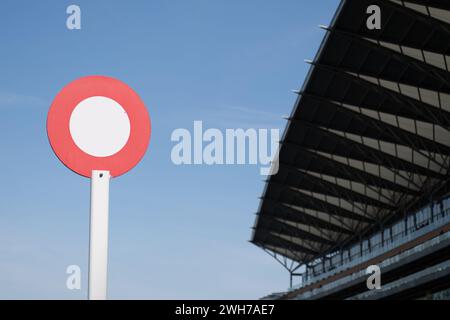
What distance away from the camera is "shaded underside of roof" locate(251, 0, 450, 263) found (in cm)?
4447

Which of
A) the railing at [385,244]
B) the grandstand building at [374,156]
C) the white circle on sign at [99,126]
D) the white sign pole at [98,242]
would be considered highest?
the grandstand building at [374,156]

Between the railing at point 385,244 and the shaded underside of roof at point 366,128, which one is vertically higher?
the shaded underside of roof at point 366,128

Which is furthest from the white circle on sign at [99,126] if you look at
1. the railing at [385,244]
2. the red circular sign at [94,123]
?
the railing at [385,244]

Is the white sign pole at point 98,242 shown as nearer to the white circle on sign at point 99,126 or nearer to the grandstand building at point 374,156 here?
the white circle on sign at point 99,126

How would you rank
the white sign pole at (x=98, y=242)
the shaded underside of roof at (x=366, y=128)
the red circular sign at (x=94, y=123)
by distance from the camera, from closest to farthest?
the white sign pole at (x=98, y=242)
the red circular sign at (x=94, y=123)
the shaded underside of roof at (x=366, y=128)

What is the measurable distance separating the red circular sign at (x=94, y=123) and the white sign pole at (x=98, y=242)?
14cm

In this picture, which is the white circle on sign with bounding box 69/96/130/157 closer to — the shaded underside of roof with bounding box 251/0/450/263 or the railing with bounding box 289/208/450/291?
the shaded underside of roof with bounding box 251/0/450/263

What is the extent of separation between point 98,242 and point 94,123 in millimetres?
617

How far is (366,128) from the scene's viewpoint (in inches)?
2367

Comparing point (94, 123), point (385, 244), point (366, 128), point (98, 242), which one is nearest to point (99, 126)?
point (94, 123)

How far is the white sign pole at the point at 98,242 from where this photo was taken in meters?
3.55

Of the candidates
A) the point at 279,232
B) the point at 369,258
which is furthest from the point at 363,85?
the point at 279,232

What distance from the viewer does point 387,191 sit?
74062 mm
